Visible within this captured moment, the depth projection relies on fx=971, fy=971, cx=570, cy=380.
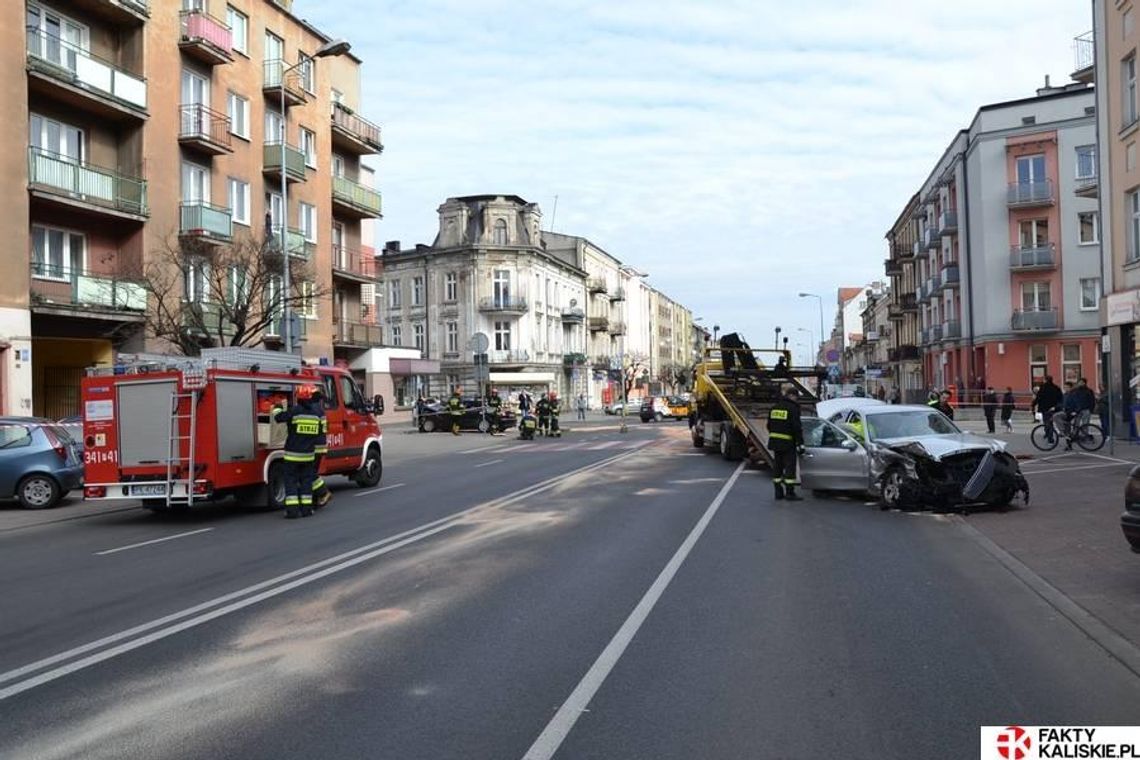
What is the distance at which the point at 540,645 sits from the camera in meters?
6.52

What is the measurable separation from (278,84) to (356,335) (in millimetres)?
12078

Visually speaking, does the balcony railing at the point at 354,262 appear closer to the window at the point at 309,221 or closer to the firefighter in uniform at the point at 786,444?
the window at the point at 309,221

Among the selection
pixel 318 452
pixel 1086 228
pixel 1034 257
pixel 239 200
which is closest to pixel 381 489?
pixel 318 452

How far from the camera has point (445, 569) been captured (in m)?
9.41

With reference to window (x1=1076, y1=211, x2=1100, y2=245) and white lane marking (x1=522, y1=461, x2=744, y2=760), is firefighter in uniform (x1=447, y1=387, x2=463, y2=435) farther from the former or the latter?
window (x1=1076, y1=211, x2=1100, y2=245)

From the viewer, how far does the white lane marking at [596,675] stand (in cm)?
470

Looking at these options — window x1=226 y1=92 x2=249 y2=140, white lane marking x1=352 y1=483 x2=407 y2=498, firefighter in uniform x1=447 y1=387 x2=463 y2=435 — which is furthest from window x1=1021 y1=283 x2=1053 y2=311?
white lane marking x1=352 y1=483 x2=407 y2=498

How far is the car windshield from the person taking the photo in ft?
48.2

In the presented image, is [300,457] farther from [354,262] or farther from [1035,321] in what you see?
[1035,321]

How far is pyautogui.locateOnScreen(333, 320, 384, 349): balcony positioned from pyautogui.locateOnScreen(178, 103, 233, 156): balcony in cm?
1164

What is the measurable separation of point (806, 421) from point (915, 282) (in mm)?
63536

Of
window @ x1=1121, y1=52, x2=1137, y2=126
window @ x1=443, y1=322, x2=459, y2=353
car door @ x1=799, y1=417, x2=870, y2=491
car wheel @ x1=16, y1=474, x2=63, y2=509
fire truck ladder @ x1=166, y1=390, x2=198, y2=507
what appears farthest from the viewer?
window @ x1=443, y1=322, x2=459, y2=353

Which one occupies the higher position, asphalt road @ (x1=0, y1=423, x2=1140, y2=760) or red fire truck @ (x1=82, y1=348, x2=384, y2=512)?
red fire truck @ (x1=82, y1=348, x2=384, y2=512)

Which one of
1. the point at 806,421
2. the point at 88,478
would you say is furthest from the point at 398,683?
the point at 806,421
